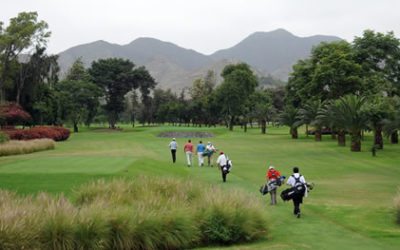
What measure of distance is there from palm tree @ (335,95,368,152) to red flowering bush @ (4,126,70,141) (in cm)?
3480

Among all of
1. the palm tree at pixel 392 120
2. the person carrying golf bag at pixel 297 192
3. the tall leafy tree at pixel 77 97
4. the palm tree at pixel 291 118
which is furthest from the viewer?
the tall leafy tree at pixel 77 97

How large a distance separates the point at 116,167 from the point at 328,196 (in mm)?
11333

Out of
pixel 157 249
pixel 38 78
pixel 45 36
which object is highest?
pixel 45 36

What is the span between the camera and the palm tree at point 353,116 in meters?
44.8

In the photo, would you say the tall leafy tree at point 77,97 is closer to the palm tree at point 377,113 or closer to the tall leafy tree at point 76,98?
the tall leafy tree at point 76,98

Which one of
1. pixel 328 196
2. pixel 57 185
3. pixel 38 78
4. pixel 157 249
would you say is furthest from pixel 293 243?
pixel 38 78

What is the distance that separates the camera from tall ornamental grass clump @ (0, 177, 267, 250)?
37.2 ft

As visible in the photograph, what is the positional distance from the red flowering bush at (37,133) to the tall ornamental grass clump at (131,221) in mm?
45726

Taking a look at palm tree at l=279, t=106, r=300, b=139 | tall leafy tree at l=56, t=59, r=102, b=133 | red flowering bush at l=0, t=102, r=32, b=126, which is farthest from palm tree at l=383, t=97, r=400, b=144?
tall leafy tree at l=56, t=59, r=102, b=133

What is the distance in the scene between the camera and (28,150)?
44.1 meters

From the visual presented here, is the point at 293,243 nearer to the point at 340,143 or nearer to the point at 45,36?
the point at 340,143

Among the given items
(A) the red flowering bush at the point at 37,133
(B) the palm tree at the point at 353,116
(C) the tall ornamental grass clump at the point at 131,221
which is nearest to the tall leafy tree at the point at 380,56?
(B) the palm tree at the point at 353,116

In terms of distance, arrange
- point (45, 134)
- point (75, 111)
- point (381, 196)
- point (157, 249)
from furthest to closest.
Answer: point (75, 111)
point (45, 134)
point (381, 196)
point (157, 249)

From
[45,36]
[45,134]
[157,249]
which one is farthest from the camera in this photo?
[45,36]
